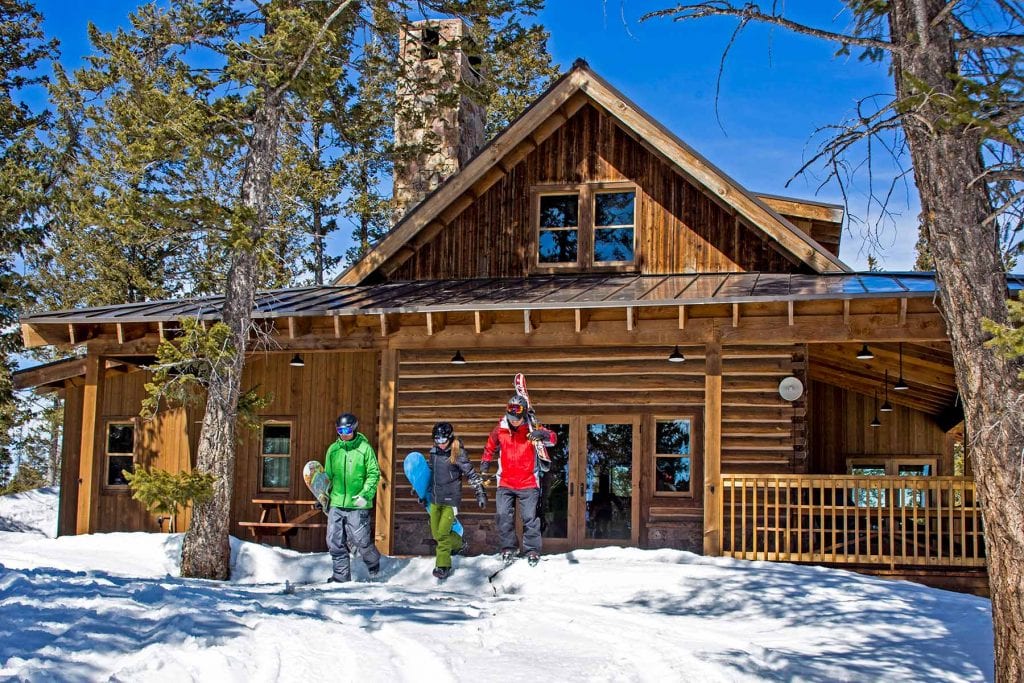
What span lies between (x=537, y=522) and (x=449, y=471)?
50.7 inches

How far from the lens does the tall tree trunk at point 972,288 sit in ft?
23.9

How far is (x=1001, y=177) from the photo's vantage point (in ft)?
24.2

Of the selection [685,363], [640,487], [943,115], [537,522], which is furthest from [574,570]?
[943,115]

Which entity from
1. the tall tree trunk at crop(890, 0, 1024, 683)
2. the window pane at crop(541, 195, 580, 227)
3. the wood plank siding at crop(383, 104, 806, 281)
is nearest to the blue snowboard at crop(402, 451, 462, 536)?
the wood plank siding at crop(383, 104, 806, 281)

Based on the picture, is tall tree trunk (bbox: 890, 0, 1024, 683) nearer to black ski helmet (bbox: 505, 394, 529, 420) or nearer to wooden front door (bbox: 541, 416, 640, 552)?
black ski helmet (bbox: 505, 394, 529, 420)

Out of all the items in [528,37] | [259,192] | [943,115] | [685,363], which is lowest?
[685,363]

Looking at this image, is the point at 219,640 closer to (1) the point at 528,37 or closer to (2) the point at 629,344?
(2) the point at 629,344

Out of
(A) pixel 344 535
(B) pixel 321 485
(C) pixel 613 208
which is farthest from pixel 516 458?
(C) pixel 613 208

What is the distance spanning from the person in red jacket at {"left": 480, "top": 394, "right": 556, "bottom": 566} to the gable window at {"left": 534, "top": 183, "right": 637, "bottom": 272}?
4.55 metres

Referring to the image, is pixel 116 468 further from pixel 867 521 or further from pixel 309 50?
pixel 867 521

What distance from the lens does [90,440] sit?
1656 cm

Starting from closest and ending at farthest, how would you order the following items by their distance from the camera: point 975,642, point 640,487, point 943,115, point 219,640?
point 219,640
point 943,115
point 975,642
point 640,487

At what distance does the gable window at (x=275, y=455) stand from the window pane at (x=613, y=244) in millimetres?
6070

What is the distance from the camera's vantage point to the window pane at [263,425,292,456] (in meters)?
18.1
